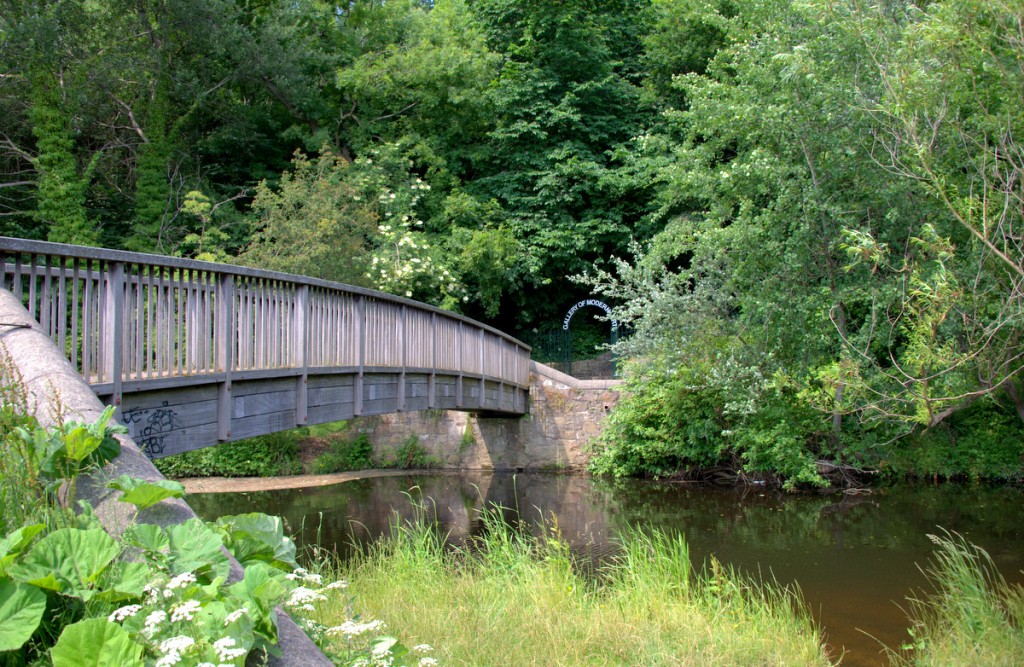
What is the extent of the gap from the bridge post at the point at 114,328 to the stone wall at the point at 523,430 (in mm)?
12668

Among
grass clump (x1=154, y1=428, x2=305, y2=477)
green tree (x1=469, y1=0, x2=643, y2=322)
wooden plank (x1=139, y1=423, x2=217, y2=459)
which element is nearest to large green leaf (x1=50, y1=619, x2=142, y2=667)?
wooden plank (x1=139, y1=423, x2=217, y2=459)

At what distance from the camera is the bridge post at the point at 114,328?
5.61 m

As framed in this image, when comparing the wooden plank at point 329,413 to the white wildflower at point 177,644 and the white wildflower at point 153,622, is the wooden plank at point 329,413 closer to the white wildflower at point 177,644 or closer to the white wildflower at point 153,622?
the white wildflower at point 153,622

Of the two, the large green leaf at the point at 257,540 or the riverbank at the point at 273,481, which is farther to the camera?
the riverbank at the point at 273,481

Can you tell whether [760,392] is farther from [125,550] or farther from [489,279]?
[125,550]

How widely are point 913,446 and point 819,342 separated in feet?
14.8

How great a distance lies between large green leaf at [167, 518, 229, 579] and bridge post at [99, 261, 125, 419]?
334cm

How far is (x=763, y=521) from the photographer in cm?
1202

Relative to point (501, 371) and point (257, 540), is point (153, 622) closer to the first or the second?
point (257, 540)

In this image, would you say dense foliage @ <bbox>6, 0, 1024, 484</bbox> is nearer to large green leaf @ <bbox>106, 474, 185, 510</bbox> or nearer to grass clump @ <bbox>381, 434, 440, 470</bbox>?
grass clump @ <bbox>381, 434, 440, 470</bbox>

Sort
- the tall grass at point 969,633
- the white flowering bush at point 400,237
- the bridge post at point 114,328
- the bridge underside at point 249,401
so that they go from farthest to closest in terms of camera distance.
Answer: the white flowering bush at point 400,237
the bridge underside at point 249,401
the bridge post at point 114,328
the tall grass at point 969,633

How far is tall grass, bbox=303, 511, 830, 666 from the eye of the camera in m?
4.91

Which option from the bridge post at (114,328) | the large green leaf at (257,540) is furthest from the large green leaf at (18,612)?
the bridge post at (114,328)

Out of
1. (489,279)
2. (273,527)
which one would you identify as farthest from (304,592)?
(489,279)
